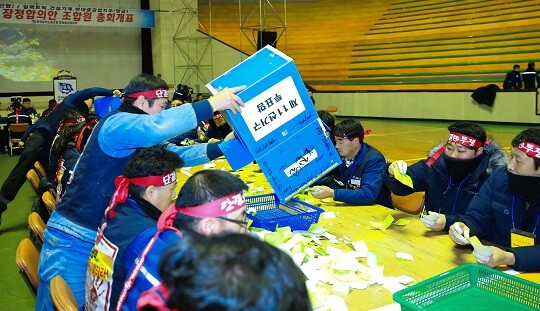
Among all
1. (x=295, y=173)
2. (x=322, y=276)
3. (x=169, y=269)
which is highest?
(x=169, y=269)

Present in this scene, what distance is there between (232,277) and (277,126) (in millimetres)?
1792

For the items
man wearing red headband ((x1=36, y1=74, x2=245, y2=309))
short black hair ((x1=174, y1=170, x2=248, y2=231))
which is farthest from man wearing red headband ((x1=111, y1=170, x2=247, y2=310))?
man wearing red headband ((x1=36, y1=74, x2=245, y2=309))

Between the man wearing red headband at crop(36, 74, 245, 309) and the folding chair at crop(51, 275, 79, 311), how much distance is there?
0.45m

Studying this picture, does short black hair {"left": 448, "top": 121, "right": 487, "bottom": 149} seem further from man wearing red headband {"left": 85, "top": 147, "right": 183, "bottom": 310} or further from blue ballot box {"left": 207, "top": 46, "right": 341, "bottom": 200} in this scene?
man wearing red headband {"left": 85, "top": 147, "right": 183, "bottom": 310}

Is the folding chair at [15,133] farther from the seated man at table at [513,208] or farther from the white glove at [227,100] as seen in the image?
the seated man at table at [513,208]

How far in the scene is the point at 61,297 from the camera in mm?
1728

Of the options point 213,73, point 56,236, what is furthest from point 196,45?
point 56,236

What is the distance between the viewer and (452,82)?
1452cm

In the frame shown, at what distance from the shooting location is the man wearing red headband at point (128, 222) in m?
1.79

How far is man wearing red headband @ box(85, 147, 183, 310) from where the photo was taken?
5.89 feet

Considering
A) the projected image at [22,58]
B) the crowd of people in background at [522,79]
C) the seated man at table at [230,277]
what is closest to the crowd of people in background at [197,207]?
the seated man at table at [230,277]

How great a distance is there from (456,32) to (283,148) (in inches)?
556

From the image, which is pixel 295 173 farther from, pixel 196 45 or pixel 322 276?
pixel 196 45

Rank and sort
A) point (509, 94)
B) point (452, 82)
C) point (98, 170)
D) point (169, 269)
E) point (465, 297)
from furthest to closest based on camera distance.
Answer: point (452, 82) → point (509, 94) → point (98, 170) → point (465, 297) → point (169, 269)
